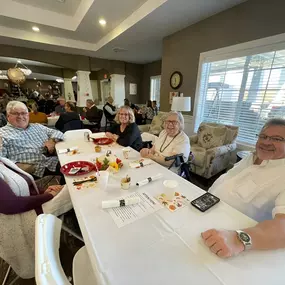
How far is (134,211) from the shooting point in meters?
0.83

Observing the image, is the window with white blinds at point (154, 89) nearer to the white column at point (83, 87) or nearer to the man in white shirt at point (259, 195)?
the white column at point (83, 87)

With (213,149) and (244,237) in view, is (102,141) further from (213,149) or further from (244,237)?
(244,237)

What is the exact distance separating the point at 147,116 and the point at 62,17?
3.25m

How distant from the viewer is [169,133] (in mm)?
1762

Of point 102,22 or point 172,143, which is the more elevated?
point 102,22

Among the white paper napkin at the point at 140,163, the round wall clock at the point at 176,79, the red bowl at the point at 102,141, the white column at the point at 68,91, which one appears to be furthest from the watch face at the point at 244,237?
the white column at the point at 68,91

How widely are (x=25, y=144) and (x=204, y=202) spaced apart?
75.9 inches

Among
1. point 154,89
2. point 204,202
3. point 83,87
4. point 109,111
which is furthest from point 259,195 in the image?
point 154,89

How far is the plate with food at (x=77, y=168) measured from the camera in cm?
119

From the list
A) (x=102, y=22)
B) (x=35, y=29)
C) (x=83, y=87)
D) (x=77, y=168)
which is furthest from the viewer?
(x=83, y=87)

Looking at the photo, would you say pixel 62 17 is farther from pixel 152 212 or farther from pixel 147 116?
pixel 152 212

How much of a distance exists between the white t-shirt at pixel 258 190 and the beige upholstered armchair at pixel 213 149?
4.58ft

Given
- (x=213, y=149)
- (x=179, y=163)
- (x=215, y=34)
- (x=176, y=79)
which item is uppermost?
(x=215, y=34)

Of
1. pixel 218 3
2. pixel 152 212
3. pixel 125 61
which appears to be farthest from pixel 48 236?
pixel 125 61
